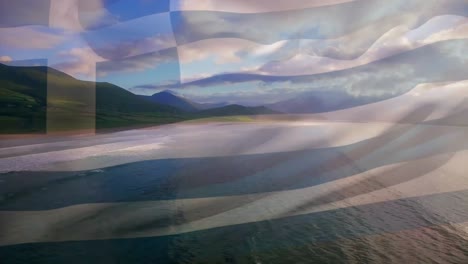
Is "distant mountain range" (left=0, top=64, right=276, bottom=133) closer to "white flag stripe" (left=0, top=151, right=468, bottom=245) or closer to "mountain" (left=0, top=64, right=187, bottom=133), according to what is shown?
"mountain" (left=0, top=64, right=187, bottom=133)

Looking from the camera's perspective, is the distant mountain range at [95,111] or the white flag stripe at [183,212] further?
the distant mountain range at [95,111]

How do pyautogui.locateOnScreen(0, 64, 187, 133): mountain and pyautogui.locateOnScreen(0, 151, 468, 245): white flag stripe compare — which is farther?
pyautogui.locateOnScreen(0, 64, 187, 133): mountain

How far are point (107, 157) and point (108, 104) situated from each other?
17.6 feet

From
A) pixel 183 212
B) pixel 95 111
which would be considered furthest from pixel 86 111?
pixel 183 212

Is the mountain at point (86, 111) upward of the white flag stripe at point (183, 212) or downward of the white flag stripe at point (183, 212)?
upward

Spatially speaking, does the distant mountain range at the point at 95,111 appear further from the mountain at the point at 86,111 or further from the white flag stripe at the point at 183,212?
the white flag stripe at the point at 183,212

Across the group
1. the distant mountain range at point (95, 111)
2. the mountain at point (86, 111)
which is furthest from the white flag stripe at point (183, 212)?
the mountain at point (86, 111)

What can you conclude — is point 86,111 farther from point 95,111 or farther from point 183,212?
point 183,212

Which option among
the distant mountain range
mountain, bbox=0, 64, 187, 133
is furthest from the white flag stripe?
mountain, bbox=0, 64, 187, 133

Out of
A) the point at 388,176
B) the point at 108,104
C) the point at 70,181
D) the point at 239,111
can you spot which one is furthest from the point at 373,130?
the point at 108,104

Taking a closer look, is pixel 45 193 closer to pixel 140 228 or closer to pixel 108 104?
pixel 140 228

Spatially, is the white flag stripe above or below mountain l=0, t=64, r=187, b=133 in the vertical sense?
below

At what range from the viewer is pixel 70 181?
6.68 metres

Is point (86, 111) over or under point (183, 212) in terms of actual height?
over
